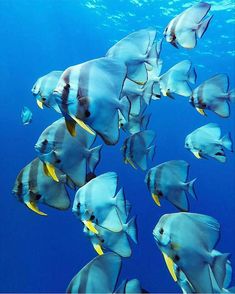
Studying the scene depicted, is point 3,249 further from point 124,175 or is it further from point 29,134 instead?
point 124,175

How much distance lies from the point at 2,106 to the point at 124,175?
38.4 ft

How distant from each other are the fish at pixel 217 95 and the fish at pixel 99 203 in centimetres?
169

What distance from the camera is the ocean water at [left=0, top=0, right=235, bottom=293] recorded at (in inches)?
799

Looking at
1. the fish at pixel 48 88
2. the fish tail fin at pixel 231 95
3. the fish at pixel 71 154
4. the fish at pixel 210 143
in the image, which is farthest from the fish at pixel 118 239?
the fish tail fin at pixel 231 95

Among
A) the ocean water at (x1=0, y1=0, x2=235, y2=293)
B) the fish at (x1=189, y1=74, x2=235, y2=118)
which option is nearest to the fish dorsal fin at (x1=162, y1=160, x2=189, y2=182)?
the fish at (x1=189, y1=74, x2=235, y2=118)

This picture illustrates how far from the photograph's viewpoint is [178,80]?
4.28 m

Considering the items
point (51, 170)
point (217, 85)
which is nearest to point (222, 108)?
point (217, 85)

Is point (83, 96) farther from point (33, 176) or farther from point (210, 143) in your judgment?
point (210, 143)

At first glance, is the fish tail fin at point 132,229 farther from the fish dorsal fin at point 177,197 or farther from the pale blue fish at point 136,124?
the pale blue fish at point 136,124

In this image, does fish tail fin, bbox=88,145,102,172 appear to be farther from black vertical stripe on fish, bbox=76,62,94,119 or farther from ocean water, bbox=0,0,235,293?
ocean water, bbox=0,0,235,293

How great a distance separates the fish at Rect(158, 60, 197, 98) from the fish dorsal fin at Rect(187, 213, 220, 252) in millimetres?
1905

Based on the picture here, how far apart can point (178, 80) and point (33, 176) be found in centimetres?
197

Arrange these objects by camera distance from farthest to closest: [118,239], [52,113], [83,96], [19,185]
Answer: [52,113], [19,185], [118,239], [83,96]

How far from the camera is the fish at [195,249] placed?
248cm
